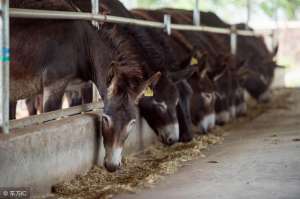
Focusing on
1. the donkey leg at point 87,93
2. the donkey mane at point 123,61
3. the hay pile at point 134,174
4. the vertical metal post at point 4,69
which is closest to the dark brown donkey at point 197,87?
the hay pile at point 134,174

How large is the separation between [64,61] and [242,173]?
2.29 meters

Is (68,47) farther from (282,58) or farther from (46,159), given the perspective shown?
(282,58)

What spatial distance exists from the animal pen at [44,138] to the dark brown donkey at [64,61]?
268 millimetres

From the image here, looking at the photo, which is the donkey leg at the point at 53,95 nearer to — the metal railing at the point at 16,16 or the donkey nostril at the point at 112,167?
the metal railing at the point at 16,16

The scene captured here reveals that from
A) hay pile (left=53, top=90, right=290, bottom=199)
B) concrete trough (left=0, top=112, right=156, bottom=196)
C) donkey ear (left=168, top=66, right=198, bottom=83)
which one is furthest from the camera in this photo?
donkey ear (left=168, top=66, right=198, bottom=83)

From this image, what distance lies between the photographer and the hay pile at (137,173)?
4383 mm

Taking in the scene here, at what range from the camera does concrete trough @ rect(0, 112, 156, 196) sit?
3.92 meters

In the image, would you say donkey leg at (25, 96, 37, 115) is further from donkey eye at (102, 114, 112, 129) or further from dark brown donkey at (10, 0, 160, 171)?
donkey eye at (102, 114, 112, 129)

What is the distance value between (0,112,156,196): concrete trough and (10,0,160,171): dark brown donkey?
424 millimetres

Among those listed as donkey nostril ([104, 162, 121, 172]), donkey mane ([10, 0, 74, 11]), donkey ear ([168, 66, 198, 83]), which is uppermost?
donkey mane ([10, 0, 74, 11])

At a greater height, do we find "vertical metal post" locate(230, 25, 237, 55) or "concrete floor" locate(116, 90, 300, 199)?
"vertical metal post" locate(230, 25, 237, 55)

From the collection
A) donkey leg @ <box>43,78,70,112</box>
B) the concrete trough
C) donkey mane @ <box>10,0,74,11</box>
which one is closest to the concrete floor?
the concrete trough

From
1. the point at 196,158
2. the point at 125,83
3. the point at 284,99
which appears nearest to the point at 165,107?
the point at 196,158

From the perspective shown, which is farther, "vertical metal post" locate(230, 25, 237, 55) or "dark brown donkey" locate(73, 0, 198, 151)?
"vertical metal post" locate(230, 25, 237, 55)
